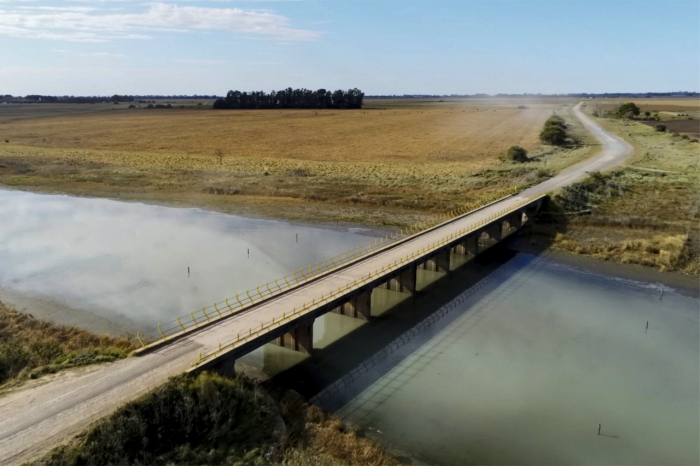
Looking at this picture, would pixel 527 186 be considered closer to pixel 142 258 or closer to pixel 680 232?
pixel 680 232

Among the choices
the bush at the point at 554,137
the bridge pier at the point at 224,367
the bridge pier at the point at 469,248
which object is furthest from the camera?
the bush at the point at 554,137

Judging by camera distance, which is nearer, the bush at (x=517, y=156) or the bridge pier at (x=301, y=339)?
the bridge pier at (x=301, y=339)

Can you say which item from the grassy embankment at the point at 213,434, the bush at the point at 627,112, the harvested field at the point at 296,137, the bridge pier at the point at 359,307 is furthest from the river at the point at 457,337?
the bush at the point at 627,112

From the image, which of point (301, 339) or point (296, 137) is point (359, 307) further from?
point (296, 137)

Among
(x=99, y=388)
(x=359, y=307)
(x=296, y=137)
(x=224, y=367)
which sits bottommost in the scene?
(x=359, y=307)

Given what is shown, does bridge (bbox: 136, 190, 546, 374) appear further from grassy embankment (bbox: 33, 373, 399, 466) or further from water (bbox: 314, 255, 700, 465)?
water (bbox: 314, 255, 700, 465)

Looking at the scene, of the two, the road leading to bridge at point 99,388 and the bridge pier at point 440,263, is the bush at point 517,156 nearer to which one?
the bridge pier at point 440,263

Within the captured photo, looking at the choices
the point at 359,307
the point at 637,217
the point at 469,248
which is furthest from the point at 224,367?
the point at 637,217
